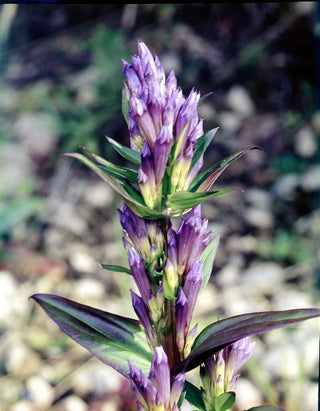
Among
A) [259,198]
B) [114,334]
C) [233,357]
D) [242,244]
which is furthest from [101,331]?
[259,198]

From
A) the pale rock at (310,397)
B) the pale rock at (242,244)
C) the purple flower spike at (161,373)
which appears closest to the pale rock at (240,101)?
the pale rock at (242,244)

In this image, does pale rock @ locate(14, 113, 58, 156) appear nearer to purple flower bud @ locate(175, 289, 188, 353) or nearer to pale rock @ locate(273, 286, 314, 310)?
pale rock @ locate(273, 286, 314, 310)

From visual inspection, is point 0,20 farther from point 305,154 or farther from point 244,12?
point 305,154

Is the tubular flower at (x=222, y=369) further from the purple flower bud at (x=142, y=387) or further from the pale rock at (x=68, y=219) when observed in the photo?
the pale rock at (x=68, y=219)

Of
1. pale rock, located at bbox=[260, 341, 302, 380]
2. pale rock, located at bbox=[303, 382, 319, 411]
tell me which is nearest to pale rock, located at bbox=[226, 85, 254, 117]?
pale rock, located at bbox=[260, 341, 302, 380]

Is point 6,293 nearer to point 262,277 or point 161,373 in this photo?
point 262,277

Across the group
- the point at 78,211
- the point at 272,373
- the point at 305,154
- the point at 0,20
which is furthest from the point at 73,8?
the point at 272,373
